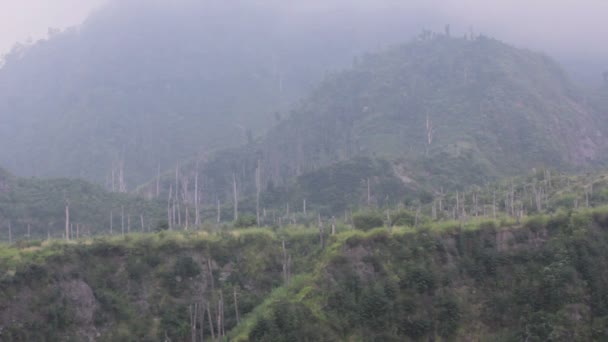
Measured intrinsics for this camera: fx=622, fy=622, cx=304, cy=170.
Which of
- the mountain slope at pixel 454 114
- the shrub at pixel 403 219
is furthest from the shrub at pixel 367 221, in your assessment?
the mountain slope at pixel 454 114

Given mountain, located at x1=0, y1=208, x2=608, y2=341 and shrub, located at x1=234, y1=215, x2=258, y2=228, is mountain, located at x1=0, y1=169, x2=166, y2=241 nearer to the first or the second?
shrub, located at x1=234, y1=215, x2=258, y2=228

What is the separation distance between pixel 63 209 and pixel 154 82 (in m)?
88.4

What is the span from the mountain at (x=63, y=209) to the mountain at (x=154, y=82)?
1304 inches

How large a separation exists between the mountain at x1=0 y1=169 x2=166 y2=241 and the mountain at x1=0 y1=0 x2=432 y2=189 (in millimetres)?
33113

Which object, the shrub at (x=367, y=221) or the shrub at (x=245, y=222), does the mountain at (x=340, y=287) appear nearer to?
the shrub at (x=367, y=221)

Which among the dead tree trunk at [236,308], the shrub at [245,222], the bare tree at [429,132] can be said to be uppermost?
the bare tree at [429,132]

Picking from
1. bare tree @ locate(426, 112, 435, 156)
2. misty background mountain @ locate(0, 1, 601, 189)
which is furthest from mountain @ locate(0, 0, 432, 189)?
bare tree @ locate(426, 112, 435, 156)

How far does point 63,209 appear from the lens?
65.8m

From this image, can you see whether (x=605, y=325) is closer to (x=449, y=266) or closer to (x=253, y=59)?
(x=449, y=266)

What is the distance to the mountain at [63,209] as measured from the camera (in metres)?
62.9

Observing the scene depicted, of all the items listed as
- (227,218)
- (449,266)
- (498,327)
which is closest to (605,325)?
(498,327)

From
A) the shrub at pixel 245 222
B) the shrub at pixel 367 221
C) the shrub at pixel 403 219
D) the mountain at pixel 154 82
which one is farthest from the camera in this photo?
the mountain at pixel 154 82

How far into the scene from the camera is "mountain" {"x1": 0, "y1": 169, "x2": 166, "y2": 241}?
206 ft

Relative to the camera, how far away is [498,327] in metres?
34.1
